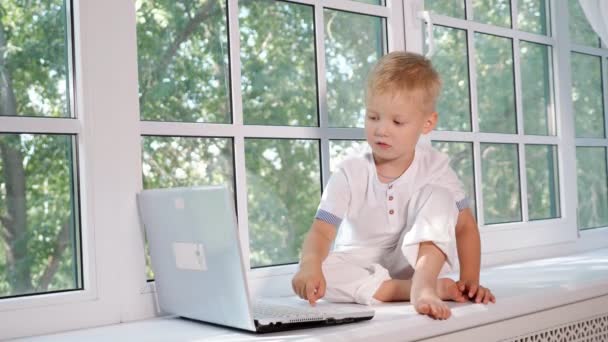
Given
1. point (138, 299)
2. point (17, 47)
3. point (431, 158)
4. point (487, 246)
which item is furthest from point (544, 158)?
point (17, 47)

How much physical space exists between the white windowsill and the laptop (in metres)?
0.02

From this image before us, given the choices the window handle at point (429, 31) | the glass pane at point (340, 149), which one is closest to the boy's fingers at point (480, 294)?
the glass pane at point (340, 149)

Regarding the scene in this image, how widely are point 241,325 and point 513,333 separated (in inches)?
22.4

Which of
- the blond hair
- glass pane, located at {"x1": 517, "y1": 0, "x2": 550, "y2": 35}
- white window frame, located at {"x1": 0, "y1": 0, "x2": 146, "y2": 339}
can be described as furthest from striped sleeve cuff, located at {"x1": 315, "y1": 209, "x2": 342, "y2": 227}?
glass pane, located at {"x1": 517, "y1": 0, "x2": 550, "y2": 35}

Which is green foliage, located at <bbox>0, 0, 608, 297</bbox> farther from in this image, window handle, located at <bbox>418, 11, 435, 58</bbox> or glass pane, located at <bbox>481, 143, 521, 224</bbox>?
window handle, located at <bbox>418, 11, 435, 58</bbox>

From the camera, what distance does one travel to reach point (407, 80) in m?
1.53

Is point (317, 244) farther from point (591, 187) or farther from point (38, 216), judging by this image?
point (591, 187)

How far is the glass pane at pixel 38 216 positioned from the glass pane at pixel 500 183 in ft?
4.05

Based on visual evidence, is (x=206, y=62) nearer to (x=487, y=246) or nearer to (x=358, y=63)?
(x=358, y=63)

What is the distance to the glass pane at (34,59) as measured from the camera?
132 centimetres

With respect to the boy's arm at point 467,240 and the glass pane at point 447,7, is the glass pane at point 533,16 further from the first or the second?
the boy's arm at point 467,240

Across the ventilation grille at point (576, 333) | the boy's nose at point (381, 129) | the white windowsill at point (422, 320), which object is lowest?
the ventilation grille at point (576, 333)

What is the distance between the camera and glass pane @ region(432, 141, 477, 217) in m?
2.12

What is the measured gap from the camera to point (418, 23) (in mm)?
2002
